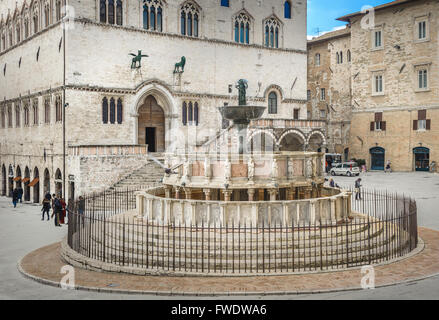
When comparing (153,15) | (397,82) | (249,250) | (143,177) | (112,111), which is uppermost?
(153,15)

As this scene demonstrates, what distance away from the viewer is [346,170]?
130ft

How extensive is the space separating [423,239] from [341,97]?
1429 inches

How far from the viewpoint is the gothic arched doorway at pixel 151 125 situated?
110 feet

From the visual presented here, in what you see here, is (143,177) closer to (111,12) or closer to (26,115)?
(111,12)

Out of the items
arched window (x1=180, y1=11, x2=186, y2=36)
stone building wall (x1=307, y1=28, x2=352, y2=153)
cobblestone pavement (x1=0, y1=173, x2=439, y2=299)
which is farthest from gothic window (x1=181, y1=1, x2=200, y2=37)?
stone building wall (x1=307, y1=28, x2=352, y2=153)

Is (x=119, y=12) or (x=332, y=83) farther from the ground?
(x=119, y=12)

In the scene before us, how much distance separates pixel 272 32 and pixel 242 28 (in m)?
2.93

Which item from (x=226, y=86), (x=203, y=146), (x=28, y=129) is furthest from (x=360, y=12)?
(x=28, y=129)

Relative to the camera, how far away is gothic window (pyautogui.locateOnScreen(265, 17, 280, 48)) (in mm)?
38844

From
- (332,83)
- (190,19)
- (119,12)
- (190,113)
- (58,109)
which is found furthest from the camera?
(332,83)

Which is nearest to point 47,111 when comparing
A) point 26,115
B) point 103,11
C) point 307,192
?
point 26,115

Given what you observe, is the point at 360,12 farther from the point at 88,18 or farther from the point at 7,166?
the point at 7,166

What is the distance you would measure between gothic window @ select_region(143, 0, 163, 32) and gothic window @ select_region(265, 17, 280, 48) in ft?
31.1

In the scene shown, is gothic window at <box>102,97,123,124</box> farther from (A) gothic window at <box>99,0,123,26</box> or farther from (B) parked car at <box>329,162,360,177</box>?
(B) parked car at <box>329,162,360,177</box>
